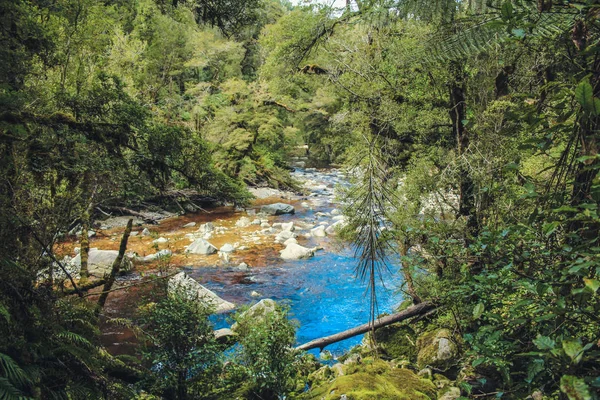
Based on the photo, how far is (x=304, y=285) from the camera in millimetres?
9367

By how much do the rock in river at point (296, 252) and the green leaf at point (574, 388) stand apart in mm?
10052

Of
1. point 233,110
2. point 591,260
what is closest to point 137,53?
point 233,110

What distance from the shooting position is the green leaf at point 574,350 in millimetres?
1052

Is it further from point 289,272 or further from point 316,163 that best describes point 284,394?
point 316,163

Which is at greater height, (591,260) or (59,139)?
(59,139)

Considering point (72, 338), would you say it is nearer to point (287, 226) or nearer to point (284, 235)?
point (284, 235)

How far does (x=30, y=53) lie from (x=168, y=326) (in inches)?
166

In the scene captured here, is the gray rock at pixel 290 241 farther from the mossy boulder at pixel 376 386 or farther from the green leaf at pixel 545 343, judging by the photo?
the green leaf at pixel 545 343

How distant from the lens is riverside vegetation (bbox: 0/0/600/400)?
145 centimetres

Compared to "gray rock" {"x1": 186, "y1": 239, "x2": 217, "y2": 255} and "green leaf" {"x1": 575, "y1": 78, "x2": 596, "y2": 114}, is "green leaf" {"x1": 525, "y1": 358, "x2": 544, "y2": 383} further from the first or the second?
"gray rock" {"x1": 186, "y1": 239, "x2": 217, "y2": 255}

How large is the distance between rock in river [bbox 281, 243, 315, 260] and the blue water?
0.20 meters

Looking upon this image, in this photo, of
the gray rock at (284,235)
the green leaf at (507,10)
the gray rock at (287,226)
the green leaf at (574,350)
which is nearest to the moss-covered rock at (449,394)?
the green leaf at (574,350)

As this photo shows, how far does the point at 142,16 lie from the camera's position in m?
22.1

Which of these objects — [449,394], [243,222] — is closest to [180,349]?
[449,394]
